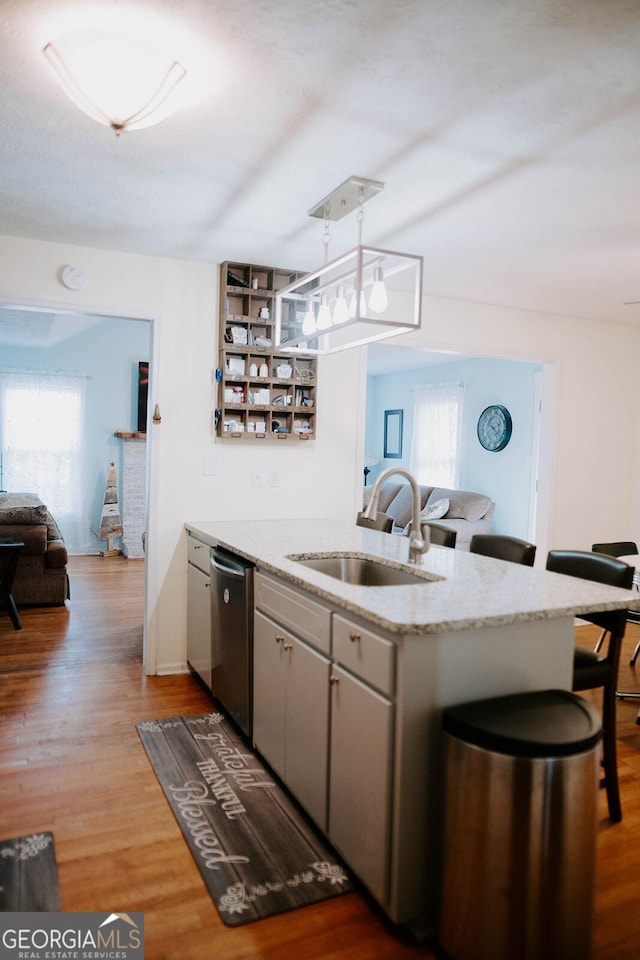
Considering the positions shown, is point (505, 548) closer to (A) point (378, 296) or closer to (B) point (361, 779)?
(A) point (378, 296)

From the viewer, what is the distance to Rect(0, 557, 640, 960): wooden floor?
1727mm

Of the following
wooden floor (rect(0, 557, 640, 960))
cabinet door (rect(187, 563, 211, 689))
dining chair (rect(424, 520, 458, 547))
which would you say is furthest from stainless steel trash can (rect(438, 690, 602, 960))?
cabinet door (rect(187, 563, 211, 689))

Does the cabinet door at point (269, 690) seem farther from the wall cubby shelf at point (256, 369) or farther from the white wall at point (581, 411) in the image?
the white wall at point (581, 411)

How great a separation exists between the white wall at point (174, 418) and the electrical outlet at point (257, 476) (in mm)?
25

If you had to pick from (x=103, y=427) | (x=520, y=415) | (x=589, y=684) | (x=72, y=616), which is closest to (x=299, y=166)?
(x=589, y=684)

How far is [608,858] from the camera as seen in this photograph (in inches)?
82.4

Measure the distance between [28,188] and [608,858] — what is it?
10.9 feet

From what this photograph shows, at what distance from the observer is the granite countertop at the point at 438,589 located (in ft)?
5.73

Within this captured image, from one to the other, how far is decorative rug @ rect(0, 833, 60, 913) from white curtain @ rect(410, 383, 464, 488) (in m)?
6.32

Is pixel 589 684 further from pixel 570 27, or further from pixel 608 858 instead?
pixel 570 27

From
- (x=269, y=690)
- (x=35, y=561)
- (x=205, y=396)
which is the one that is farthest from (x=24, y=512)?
(x=269, y=690)

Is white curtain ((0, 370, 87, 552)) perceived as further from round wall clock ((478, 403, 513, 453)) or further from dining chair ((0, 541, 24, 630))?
round wall clock ((478, 403, 513, 453))

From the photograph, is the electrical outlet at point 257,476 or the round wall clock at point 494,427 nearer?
the electrical outlet at point 257,476

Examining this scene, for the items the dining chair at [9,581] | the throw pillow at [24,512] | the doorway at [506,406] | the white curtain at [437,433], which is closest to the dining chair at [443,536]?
the doorway at [506,406]
